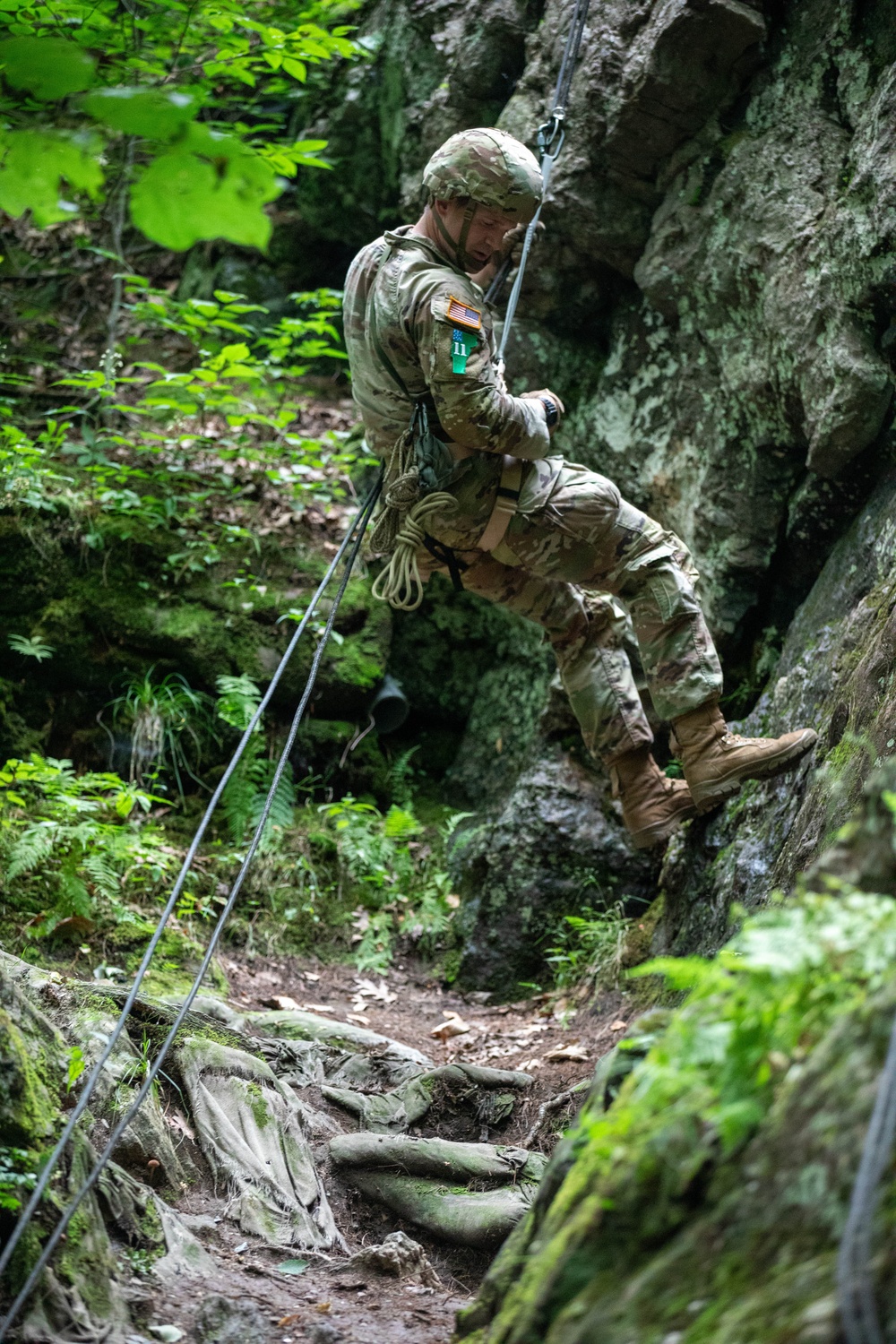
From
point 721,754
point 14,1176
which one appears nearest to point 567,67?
point 721,754

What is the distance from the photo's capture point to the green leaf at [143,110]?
198cm

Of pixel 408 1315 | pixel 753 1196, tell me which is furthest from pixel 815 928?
pixel 408 1315

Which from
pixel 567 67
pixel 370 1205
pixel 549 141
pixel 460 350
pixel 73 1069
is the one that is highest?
pixel 567 67

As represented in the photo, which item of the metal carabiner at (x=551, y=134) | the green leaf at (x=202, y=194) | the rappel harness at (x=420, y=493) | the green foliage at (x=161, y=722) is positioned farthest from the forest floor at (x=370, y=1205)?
the metal carabiner at (x=551, y=134)

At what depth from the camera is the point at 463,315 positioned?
165 inches

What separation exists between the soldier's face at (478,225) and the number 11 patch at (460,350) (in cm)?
46

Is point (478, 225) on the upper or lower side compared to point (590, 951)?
upper

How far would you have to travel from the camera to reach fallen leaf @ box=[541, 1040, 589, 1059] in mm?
5109

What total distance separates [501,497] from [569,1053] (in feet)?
8.64

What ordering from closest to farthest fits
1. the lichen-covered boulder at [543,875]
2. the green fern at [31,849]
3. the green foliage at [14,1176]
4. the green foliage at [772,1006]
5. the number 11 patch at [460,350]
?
the green foliage at [772,1006]
the green foliage at [14,1176]
the number 11 patch at [460,350]
the green fern at [31,849]
the lichen-covered boulder at [543,875]

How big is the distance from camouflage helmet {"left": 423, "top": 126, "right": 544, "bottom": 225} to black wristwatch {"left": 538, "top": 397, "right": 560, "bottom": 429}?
753 mm

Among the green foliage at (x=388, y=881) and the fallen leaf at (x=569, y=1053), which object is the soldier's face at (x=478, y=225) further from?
the green foliage at (x=388, y=881)

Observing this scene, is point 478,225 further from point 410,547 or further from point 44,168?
point 44,168

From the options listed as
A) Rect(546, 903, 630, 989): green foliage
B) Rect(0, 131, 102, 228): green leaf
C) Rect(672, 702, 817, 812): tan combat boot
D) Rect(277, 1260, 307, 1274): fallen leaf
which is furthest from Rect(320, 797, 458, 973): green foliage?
Rect(0, 131, 102, 228): green leaf
